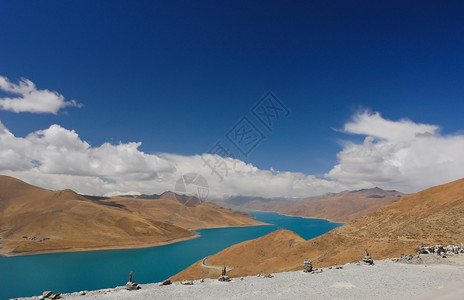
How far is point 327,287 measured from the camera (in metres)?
19.8

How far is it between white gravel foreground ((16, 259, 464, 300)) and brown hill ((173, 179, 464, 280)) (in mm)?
17716

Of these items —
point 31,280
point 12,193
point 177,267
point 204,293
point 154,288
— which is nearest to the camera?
point 204,293

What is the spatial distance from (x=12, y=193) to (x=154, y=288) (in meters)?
229

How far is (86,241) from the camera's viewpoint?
122 metres

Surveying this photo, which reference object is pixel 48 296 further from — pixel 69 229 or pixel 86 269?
pixel 69 229

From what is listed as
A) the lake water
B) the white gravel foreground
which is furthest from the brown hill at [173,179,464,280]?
the lake water

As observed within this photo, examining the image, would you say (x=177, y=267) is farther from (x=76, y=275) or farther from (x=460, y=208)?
(x=460, y=208)

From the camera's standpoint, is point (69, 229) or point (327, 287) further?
point (69, 229)

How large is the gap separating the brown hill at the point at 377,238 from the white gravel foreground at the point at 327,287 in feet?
58.1

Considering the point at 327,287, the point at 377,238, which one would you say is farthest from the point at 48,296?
the point at 377,238

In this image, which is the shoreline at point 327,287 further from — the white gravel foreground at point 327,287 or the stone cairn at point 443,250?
the stone cairn at point 443,250

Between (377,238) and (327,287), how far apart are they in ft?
110

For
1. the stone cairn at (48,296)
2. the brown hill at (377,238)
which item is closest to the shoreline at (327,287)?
the stone cairn at (48,296)

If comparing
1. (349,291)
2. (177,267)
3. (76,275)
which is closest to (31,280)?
(76,275)
